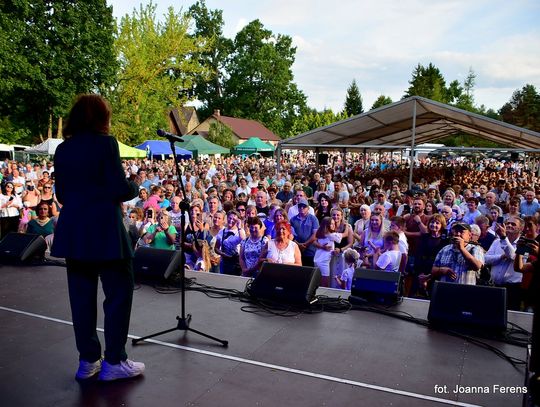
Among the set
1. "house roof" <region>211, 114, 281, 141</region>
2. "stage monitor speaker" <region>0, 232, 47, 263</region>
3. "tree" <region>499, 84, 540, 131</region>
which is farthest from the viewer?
"tree" <region>499, 84, 540, 131</region>

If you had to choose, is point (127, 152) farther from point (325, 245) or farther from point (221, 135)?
point (221, 135)

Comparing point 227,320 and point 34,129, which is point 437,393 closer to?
point 227,320

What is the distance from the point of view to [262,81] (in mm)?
48281

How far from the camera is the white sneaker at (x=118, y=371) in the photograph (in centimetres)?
263

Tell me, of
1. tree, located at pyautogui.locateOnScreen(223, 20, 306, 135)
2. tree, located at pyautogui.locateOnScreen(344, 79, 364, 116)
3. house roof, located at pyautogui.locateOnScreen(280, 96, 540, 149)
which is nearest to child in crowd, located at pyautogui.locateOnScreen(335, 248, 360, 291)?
house roof, located at pyautogui.locateOnScreen(280, 96, 540, 149)

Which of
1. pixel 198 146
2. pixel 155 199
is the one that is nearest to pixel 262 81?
pixel 198 146

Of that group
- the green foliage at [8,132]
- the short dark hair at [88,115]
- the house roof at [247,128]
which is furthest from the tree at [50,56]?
the short dark hair at [88,115]

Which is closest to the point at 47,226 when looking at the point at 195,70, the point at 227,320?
the point at 227,320

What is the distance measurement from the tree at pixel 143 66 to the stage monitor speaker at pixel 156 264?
2311 centimetres

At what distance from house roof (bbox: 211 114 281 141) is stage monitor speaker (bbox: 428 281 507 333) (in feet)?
141

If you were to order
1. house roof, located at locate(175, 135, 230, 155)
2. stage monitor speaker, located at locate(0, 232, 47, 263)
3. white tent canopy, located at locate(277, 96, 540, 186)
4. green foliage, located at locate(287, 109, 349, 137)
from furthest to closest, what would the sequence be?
1. green foliage, located at locate(287, 109, 349, 137)
2. house roof, located at locate(175, 135, 230, 155)
3. white tent canopy, located at locate(277, 96, 540, 186)
4. stage monitor speaker, located at locate(0, 232, 47, 263)

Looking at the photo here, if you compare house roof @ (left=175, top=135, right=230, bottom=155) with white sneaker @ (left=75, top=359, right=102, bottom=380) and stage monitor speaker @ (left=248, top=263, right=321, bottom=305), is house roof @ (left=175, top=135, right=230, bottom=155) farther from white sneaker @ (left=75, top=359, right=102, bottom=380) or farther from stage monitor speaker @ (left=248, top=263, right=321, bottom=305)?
white sneaker @ (left=75, top=359, right=102, bottom=380)

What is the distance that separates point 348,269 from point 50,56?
84.3 ft

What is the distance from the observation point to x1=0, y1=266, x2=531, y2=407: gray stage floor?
8.25 feet
